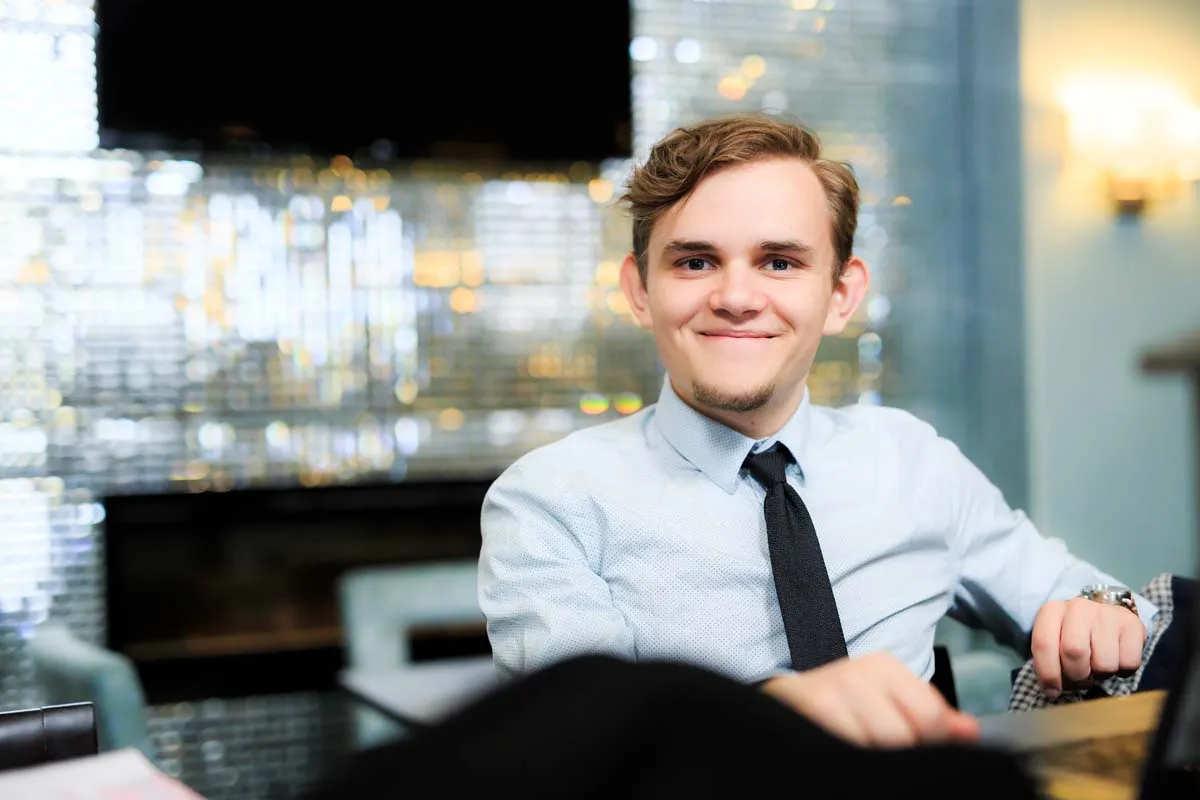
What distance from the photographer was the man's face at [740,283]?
4.19 feet

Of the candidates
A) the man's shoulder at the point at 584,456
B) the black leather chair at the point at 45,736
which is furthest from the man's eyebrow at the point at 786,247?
the black leather chair at the point at 45,736

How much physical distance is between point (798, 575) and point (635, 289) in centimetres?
39

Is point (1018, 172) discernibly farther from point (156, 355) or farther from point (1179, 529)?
point (156, 355)

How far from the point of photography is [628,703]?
32cm

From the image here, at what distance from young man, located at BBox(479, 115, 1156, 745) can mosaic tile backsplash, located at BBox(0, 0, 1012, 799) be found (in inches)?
85.1

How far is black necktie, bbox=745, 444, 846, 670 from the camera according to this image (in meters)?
1.23

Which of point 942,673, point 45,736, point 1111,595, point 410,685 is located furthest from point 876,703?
point 410,685

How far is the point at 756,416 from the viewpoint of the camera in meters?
1.36

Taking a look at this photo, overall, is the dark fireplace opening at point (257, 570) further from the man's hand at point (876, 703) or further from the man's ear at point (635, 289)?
the man's hand at point (876, 703)

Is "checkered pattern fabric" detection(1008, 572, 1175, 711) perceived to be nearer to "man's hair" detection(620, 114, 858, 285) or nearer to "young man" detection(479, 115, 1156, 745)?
"young man" detection(479, 115, 1156, 745)

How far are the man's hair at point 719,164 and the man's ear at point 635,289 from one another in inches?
0.6

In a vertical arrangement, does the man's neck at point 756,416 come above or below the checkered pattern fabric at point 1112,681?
above

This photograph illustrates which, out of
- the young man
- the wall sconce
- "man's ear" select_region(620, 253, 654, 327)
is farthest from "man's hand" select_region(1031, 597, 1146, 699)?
the wall sconce

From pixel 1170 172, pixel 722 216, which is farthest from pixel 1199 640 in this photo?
pixel 1170 172
